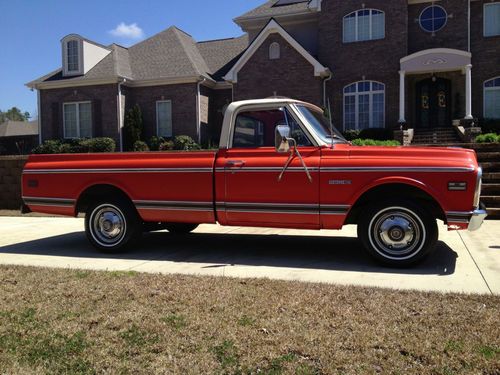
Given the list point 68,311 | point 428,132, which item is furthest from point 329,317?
point 428,132

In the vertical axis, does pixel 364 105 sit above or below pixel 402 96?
below

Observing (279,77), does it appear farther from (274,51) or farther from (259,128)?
(259,128)

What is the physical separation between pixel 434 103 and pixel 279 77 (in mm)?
7331

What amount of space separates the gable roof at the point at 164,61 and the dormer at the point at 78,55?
12.1 inches

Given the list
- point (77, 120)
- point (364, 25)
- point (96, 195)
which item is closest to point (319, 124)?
point (96, 195)

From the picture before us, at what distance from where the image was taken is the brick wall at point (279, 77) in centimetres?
2278

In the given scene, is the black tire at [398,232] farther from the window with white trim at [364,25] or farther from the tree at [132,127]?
the tree at [132,127]

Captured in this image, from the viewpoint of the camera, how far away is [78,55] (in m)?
26.5

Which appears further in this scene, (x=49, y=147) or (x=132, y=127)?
(x=49, y=147)

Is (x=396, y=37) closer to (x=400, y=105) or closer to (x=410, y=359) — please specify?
(x=400, y=105)

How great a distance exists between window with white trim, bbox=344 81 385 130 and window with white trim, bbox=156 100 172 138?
30.5 feet

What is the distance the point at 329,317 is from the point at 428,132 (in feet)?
62.9

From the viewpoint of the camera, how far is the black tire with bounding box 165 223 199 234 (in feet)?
28.0

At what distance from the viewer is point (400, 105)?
2172 centimetres
